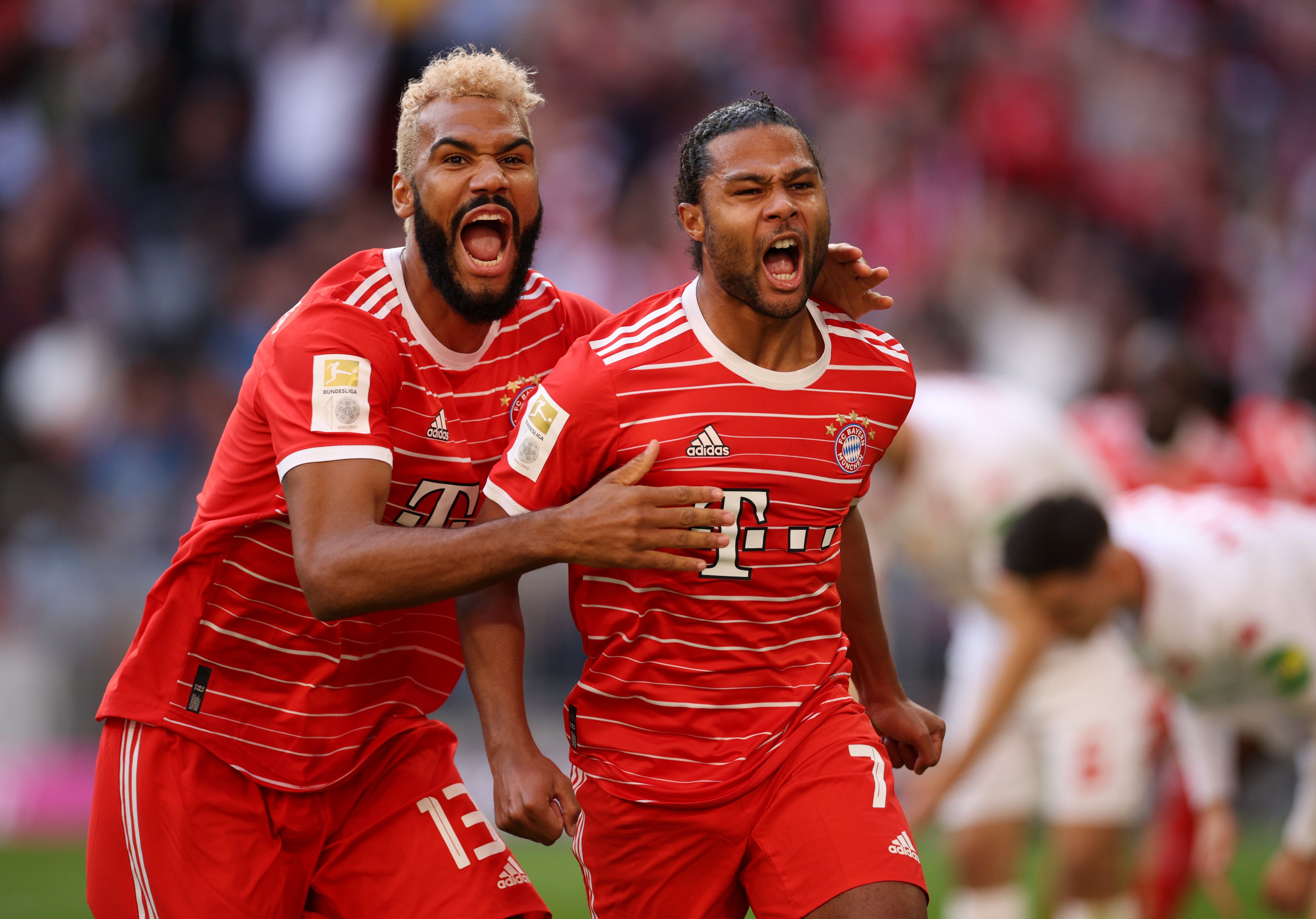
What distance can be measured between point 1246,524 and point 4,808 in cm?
712

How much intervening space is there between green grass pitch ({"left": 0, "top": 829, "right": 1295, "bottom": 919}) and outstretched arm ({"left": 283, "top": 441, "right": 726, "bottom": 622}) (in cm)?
465

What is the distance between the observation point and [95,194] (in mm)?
11414

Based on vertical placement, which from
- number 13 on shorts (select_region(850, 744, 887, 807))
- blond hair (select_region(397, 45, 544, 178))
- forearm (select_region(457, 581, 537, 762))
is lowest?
number 13 on shorts (select_region(850, 744, 887, 807))

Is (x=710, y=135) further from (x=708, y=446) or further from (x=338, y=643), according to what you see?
(x=338, y=643)

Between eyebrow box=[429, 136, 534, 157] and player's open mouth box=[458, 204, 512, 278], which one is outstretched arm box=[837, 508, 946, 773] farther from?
eyebrow box=[429, 136, 534, 157]

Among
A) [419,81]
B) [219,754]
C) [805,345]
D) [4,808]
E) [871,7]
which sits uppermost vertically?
[871,7]

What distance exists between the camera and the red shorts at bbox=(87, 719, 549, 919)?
3652 millimetres

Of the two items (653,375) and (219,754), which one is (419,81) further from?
(219,754)

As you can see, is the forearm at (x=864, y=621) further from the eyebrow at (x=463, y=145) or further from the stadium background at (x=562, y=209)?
the stadium background at (x=562, y=209)

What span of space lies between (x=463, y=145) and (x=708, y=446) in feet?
2.94

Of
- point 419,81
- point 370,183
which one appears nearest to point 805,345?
point 419,81

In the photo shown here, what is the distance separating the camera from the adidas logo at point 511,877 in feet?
12.1

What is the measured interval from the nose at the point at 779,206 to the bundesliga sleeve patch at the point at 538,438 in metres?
0.63

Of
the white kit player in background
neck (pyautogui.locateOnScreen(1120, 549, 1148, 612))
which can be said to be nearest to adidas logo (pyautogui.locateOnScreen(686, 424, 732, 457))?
the white kit player in background
